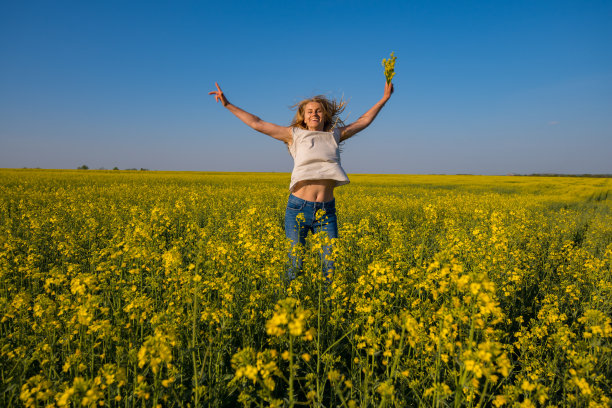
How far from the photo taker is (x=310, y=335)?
1.34m

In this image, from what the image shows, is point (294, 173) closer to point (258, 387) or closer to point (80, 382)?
point (258, 387)

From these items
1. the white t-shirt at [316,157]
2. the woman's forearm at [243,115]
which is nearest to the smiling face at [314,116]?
the white t-shirt at [316,157]

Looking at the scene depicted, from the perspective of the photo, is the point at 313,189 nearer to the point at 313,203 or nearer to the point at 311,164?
the point at 313,203

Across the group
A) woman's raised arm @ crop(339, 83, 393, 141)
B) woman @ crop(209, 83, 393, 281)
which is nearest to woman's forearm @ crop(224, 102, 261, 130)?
woman @ crop(209, 83, 393, 281)

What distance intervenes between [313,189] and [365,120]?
4.23 feet

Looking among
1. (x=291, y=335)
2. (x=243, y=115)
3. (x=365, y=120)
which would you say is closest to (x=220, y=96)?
(x=243, y=115)

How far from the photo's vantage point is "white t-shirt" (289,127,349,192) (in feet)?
12.0

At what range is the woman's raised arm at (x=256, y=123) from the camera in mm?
3779

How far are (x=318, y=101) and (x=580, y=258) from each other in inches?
195

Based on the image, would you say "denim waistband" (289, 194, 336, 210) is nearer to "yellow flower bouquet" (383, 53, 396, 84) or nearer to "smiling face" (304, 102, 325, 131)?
"smiling face" (304, 102, 325, 131)

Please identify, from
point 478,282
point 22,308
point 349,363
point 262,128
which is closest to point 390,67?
point 262,128

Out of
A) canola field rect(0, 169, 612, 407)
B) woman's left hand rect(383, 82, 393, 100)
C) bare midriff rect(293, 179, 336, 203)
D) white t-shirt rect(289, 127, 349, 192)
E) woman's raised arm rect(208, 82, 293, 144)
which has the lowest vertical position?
canola field rect(0, 169, 612, 407)

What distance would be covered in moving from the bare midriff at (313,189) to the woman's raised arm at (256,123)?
0.66 meters

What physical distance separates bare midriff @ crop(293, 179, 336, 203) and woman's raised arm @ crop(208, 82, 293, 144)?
2.16 feet
